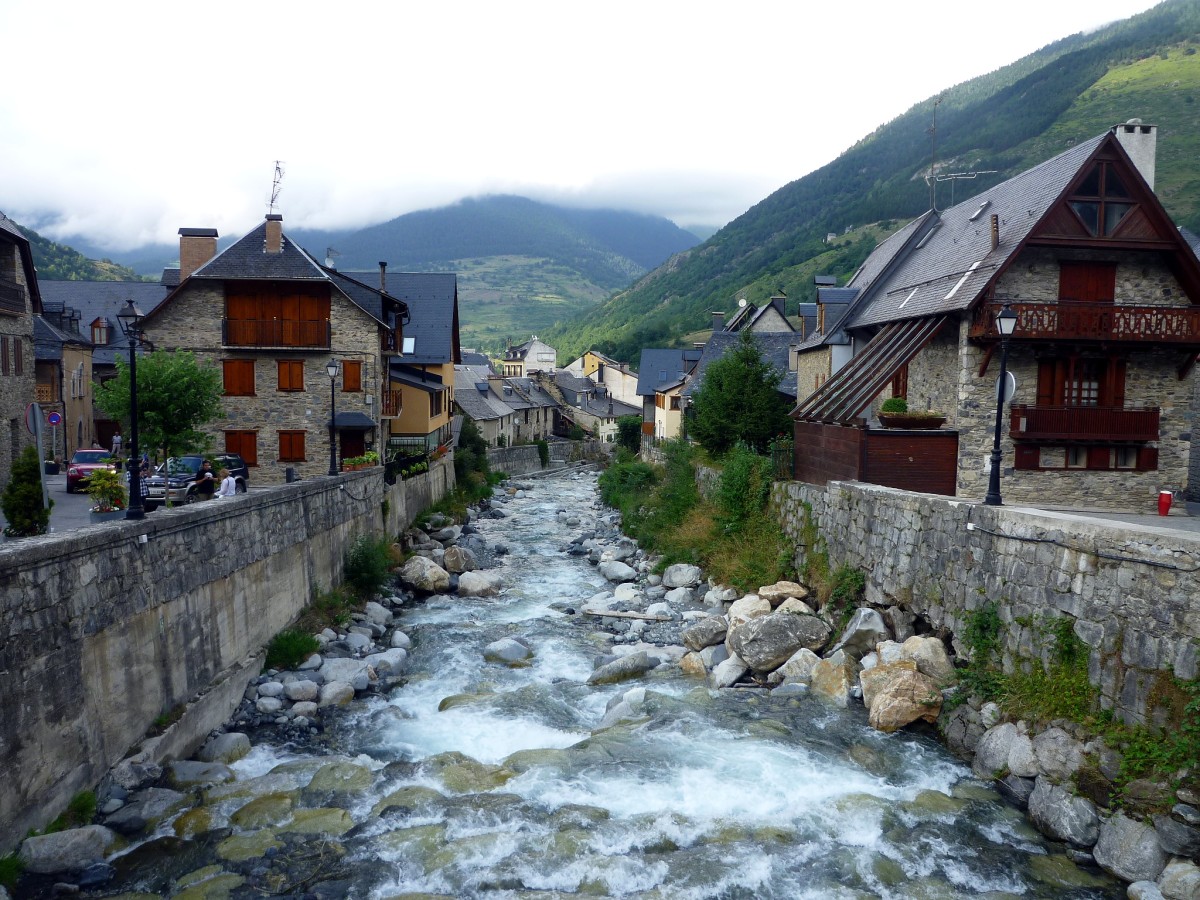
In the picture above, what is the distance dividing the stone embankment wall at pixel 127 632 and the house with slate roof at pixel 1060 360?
13484 millimetres

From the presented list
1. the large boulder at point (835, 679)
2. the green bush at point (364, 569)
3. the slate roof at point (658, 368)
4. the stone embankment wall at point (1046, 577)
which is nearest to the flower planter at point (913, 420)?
the stone embankment wall at point (1046, 577)

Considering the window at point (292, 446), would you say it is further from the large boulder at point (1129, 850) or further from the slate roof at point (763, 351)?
the large boulder at point (1129, 850)

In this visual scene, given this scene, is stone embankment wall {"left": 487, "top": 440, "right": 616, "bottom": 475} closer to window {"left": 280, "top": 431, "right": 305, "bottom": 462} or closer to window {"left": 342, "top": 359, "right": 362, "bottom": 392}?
window {"left": 280, "top": 431, "right": 305, "bottom": 462}

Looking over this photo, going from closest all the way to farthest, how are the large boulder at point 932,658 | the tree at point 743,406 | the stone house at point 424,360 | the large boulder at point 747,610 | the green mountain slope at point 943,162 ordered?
the large boulder at point 932,658 → the large boulder at point 747,610 → the tree at point 743,406 → the stone house at point 424,360 → the green mountain slope at point 943,162

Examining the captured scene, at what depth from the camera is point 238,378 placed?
3067cm

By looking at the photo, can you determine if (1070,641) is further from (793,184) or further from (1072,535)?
(793,184)

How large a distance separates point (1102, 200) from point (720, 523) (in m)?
13.0

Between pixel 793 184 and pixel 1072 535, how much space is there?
6258 inches

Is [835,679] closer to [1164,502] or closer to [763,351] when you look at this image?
[1164,502]

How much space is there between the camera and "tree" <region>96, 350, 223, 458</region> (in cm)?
2055

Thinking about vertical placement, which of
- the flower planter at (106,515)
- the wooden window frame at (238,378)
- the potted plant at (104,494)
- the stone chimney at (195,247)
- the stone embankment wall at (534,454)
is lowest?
the stone embankment wall at (534,454)

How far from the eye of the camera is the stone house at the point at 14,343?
88.1 feet

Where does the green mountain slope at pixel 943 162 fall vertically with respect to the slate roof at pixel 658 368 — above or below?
above

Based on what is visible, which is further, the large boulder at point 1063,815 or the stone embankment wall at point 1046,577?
the large boulder at point 1063,815
